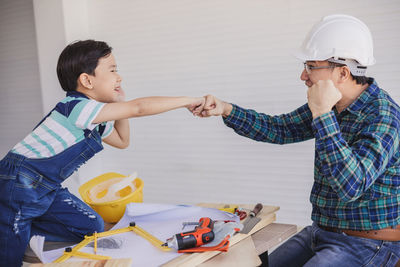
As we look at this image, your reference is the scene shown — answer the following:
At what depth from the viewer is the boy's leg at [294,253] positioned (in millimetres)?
2008

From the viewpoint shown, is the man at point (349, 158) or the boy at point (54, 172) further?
the boy at point (54, 172)

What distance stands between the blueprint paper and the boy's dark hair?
911mm

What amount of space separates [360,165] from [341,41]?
63 centimetres

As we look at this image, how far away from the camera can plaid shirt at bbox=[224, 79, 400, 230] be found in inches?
64.4

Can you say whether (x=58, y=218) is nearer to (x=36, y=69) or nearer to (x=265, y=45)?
(x=265, y=45)

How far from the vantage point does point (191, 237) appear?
1620 mm

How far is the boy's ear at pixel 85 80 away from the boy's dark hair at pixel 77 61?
0.03m

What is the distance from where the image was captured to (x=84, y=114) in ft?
7.05

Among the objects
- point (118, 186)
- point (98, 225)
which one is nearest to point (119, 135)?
point (118, 186)

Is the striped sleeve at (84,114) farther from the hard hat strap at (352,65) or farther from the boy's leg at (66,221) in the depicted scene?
the hard hat strap at (352,65)

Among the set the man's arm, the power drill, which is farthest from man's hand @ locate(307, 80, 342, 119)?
the power drill

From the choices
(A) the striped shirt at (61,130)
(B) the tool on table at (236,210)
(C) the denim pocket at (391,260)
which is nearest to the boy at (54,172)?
(A) the striped shirt at (61,130)

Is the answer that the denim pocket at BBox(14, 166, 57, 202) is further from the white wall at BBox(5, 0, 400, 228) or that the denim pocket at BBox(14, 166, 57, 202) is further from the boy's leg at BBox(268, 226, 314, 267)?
the white wall at BBox(5, 0, 400, 228)

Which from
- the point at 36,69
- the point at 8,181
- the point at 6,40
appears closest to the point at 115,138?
the point at 8,181
